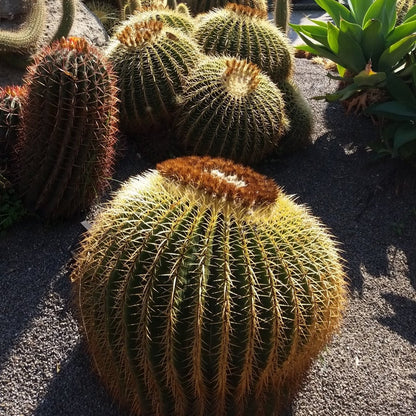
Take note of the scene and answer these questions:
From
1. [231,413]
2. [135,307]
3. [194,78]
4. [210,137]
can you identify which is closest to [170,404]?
[231,413]

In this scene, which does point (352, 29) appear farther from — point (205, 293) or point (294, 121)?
point (205, 293)

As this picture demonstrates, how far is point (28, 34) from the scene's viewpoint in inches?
185

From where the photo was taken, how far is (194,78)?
383 cm

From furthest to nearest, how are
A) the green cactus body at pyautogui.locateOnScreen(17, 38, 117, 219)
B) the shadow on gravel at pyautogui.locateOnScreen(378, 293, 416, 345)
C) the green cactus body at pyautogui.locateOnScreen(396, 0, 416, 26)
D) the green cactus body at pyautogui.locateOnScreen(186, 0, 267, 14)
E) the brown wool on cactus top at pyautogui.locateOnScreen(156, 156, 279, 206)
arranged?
the green cactus body at pyautogui.locateOnScreen(186, 0, 267, 14)
the green cactus body at pyautogui.locateOnScreen(396, 0, 416, 26)
the shadow on gravel at pyautogui.locateOnScreen(378, 293, 416, 345)
the green cactus body at pyautogui.locateOnScreen(17, 38, 117, 219)
the brown wool on cactus top at pyautogui.locateOnScreen(156, 156, 279, 206)

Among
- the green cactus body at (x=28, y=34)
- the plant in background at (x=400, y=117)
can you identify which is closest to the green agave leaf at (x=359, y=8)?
the plant in background at (x=400, y=117)

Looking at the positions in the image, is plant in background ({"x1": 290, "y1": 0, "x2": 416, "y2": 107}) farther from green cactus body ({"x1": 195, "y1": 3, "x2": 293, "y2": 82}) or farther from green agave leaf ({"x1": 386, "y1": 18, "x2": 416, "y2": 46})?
green cactus body ({"x1": 195, "y1": 3, "x2": 293, "y2": 82})

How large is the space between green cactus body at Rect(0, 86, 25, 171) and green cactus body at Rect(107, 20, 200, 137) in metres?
0.83

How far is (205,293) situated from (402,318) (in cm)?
184

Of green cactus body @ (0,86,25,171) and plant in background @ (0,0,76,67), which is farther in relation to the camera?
plant in background @ (0,0,76,67)

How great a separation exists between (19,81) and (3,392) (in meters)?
3.20

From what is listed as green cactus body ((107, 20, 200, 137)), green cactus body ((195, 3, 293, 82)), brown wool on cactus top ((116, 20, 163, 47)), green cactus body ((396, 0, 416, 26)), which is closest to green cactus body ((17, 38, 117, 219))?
green cactus body ((107, 20, 200, 137))

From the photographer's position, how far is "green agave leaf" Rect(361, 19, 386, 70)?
13.8ft

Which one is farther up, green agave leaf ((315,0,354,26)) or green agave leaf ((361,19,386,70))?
green agave leaf ((315,0,354,26))

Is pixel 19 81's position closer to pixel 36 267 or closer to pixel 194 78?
pixel 194 78
